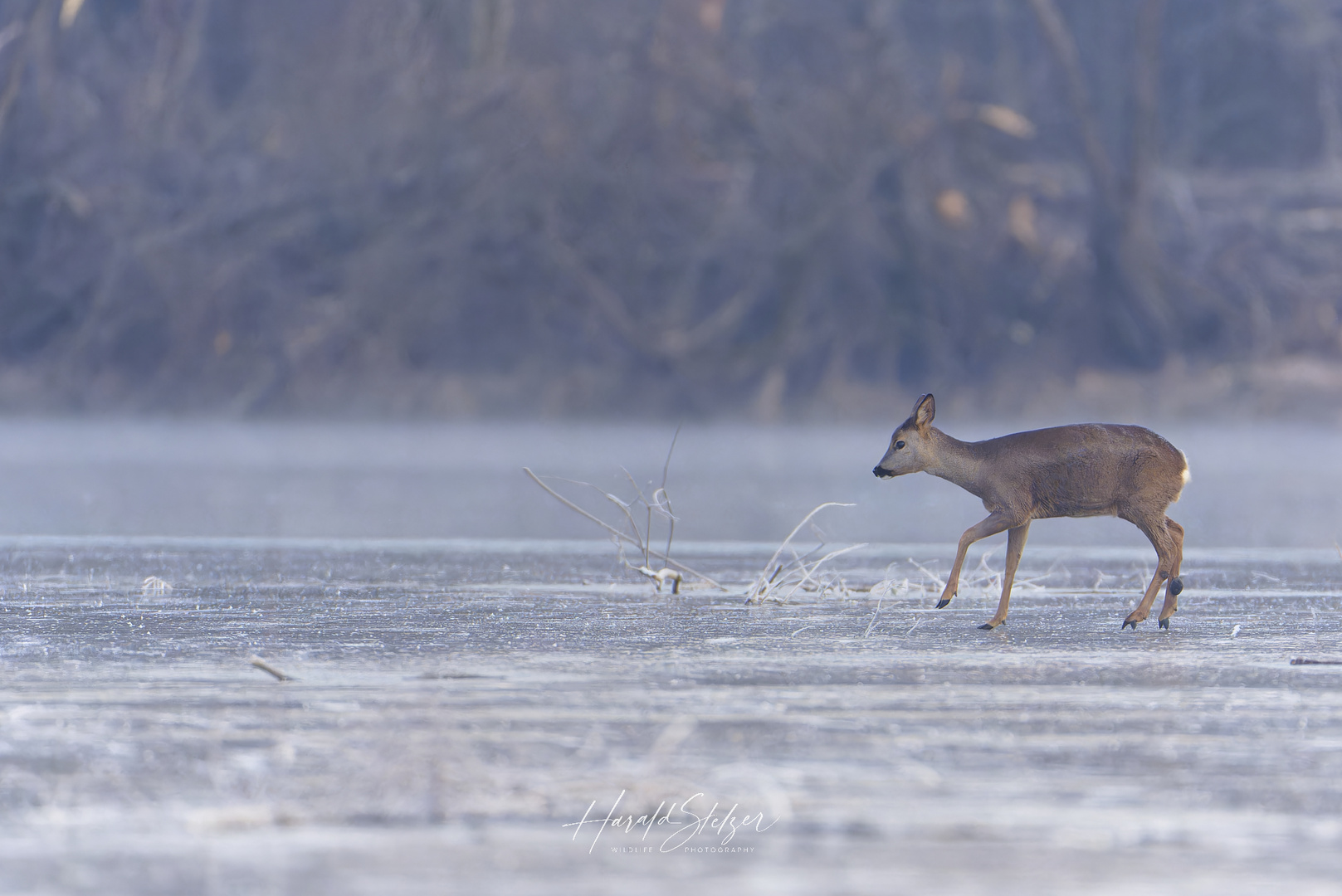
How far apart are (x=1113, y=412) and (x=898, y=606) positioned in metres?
51.2

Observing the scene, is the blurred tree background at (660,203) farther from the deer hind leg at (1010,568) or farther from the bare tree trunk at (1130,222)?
the deer hind leg at (1010,568)

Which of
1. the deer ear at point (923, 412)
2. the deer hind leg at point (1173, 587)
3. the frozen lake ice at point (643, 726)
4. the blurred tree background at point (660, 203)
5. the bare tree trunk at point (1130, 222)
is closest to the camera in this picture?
the frozen lake ice at point (643, 726)

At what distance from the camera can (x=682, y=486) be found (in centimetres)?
2455

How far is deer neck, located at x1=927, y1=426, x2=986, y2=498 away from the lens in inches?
368

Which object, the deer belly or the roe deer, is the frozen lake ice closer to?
the roe deer

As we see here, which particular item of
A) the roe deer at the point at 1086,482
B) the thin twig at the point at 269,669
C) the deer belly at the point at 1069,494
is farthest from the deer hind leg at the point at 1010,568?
the thin twig at the point at 269,669

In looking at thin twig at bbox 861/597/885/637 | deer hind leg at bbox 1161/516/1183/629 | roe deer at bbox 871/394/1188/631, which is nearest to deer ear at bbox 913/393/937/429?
roe deer at bbox 871/394/1188/631

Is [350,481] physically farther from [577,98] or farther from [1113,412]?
[577,98]

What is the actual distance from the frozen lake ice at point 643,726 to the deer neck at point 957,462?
0.62 m

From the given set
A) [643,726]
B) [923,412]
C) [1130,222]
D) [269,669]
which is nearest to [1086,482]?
[923,412]

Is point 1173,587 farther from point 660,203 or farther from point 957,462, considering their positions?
point 660,203

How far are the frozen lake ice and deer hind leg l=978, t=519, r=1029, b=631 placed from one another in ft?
0.25

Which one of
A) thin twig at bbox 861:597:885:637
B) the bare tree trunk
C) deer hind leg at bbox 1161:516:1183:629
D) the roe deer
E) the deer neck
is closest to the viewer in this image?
thin twig at bbox 861:597:885:637

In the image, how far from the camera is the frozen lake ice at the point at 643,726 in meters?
4.49
